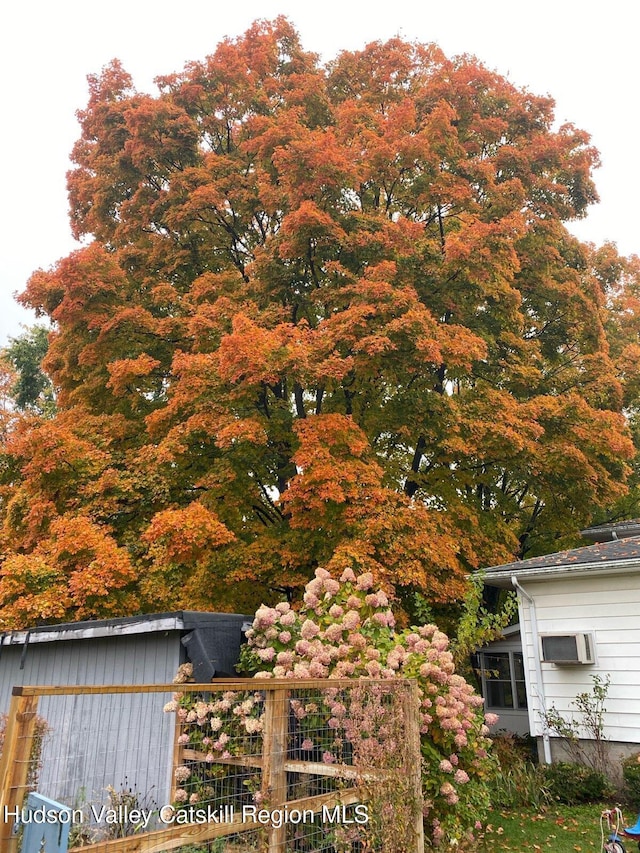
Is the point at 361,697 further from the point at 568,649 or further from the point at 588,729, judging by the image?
the point at 588,729

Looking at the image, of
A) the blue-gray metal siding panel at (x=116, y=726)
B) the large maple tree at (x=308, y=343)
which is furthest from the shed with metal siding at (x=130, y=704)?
the large maple tree at (x=308, y=343)

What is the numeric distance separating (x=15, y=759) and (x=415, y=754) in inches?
121

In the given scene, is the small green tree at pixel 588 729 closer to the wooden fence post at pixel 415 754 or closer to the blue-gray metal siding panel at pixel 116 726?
the wooden fence post at pixel 415 754

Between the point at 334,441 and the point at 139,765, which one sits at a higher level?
the point at 334,441

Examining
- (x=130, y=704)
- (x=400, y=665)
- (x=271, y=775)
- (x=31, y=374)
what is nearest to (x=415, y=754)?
(x=271, y=775)

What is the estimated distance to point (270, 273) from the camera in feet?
38.3

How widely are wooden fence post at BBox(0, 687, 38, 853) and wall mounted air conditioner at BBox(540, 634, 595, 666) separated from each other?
7.61 metres

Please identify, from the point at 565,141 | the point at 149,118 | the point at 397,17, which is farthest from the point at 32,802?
the point at 397,17

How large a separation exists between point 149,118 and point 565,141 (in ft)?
31.6

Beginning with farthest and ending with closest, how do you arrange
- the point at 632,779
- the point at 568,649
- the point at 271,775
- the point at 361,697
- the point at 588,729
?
the point at 568,649 → the point at 588,729 → the point at 632,779 → the point at 361,697 → the point at 271,775

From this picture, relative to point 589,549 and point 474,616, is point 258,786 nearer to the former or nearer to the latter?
point 474,616

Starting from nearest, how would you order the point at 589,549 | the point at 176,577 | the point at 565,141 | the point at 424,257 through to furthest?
the point at 589,549
the point at 176,577
the point at 424,257
the point at 565,141

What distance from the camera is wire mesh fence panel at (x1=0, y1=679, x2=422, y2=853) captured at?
279 cm

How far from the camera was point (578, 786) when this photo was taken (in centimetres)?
754
